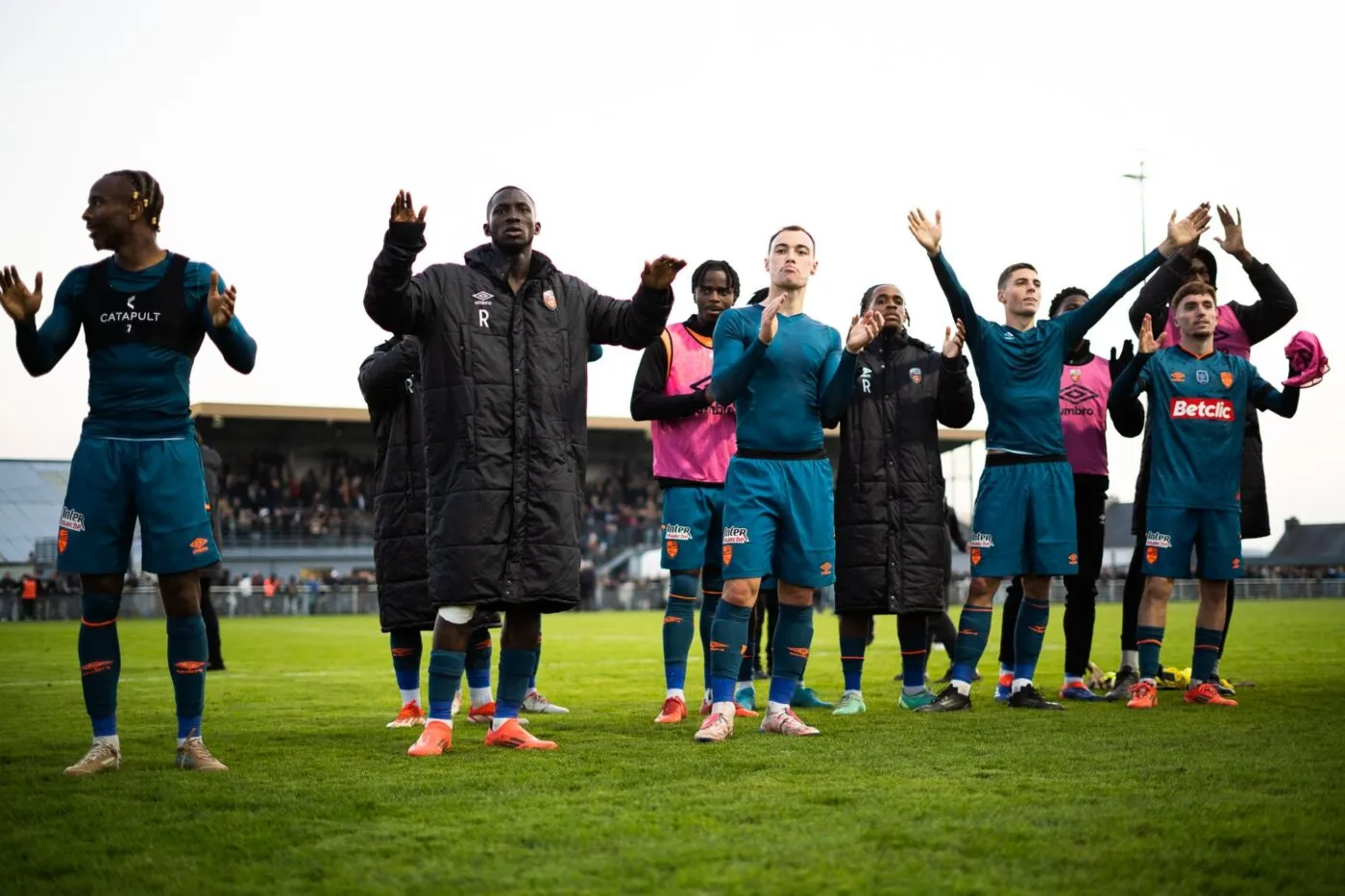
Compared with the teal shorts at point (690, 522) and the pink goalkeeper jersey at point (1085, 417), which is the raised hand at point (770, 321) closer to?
the teal shorts at point (690, 522)

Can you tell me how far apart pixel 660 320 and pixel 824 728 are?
2185mm

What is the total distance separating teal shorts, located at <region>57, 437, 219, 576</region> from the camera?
5770 mm

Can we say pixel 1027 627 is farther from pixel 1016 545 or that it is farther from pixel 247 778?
pixel 247 778

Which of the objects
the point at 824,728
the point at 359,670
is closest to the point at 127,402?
the point at 824,728

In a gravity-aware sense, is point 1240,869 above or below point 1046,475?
below

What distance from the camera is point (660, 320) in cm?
659

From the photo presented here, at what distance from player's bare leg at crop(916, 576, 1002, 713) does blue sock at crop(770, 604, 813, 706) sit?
1314mm

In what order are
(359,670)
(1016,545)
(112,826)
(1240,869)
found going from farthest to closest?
(359,670) < (1016,545) < (112,826) < (1240,869)

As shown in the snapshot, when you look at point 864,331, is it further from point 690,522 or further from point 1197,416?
point 1197,416

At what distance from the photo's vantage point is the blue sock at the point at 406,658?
8078mm

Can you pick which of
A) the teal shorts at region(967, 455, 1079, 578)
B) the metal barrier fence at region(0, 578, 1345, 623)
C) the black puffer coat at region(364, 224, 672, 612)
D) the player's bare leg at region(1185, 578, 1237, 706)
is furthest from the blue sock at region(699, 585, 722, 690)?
the metal barrier fence at region(0, 578, 1345, 623)

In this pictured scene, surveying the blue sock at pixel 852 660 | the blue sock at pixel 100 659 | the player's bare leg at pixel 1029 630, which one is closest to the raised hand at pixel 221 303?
the blue sock at pixel 100 659

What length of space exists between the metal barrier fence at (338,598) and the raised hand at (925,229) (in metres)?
25.5

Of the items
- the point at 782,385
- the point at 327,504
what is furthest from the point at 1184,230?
the point at 327,504
